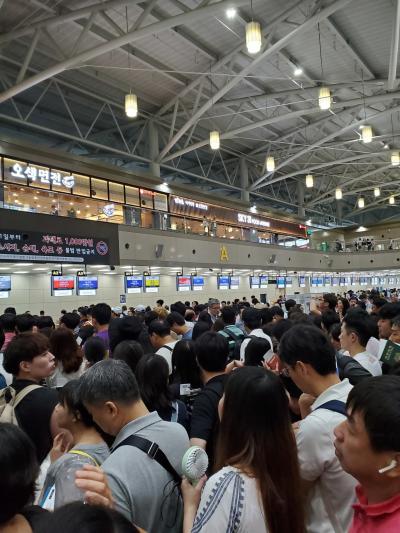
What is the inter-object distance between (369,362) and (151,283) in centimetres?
1411

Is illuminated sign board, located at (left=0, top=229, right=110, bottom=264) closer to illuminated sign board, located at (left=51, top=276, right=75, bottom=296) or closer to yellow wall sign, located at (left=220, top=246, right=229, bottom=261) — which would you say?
illuminated sign board, located at (left=51, top=276, right=75, bottom=296)

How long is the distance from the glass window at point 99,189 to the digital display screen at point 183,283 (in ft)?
15.7

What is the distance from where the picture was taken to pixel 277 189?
30375 millimetres

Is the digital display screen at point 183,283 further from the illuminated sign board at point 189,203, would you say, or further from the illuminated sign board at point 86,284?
the illuminated sign board at point 86,284

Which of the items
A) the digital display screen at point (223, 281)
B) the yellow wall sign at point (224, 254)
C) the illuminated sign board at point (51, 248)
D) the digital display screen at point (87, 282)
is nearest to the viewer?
the illuminated sign board at point (51, 248)

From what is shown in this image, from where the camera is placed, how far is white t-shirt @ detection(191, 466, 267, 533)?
1.42 metres

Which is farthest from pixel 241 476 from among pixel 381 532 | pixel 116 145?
pixel 116 145

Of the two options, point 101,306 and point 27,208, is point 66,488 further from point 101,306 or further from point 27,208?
point 27,208

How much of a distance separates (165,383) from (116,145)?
18.8 meters

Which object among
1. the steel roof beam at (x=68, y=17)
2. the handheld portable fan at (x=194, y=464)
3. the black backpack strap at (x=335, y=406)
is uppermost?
the steel roof beam at (x=68, y=17)

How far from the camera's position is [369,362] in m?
3.82

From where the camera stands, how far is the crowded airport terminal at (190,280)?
1504mm

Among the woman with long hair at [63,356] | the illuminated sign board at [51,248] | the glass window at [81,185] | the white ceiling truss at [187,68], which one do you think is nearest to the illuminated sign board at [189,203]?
the white ceiling truss at [187,68]

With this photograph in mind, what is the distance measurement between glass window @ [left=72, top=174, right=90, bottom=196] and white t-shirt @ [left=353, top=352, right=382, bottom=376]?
1302 centimetres
